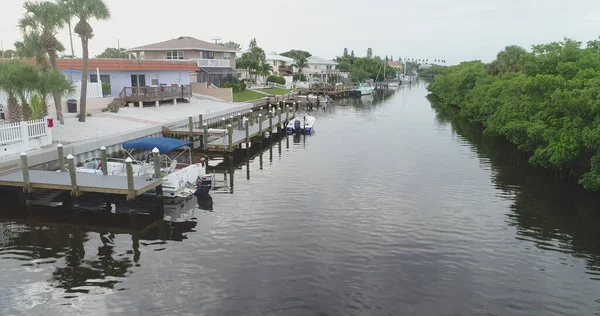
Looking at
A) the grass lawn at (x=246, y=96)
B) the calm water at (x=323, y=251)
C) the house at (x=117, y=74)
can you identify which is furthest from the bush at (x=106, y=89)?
the calm water at (x=323, y=251)

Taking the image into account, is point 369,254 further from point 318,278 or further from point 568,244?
point 568,244

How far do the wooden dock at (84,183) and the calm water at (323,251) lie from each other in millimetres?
1108

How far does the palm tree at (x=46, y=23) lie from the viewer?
30.8m

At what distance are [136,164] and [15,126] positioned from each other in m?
7.12

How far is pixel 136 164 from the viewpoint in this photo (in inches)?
941

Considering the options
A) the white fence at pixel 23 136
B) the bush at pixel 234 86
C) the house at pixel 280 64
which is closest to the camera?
the white fence at pixel 23 136

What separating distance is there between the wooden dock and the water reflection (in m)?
16.4

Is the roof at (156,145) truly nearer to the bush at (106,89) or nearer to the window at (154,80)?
the bush at (106,89)

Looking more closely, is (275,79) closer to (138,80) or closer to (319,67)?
(319,67)

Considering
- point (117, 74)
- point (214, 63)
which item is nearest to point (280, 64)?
point (214, 63)

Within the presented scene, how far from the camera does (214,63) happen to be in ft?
224

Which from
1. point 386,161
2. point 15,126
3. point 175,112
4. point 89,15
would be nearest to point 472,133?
point 386,161

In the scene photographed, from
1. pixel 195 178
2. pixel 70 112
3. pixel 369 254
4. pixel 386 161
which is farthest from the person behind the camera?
pixel 70 112

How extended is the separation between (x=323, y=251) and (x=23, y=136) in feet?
61.4
